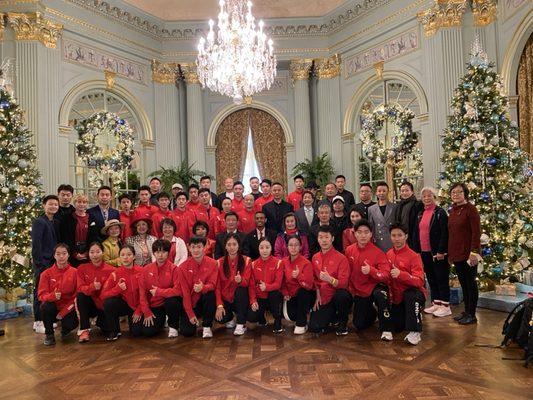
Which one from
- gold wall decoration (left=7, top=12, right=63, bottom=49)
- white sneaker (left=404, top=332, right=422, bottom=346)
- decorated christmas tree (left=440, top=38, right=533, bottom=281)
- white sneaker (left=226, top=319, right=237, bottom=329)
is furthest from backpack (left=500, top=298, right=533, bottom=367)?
gold wall decoration (left=7, top=12, right=63, bottom=49)

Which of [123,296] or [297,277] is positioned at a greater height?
[297,277]

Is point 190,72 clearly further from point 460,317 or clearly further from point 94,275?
point 460,317

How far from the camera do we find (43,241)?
501 centimetres

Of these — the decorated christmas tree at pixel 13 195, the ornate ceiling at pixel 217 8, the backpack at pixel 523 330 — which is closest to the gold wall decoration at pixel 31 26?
the decorated christmas tree at pixel 13 195

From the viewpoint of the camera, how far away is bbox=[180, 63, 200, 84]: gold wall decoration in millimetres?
11359

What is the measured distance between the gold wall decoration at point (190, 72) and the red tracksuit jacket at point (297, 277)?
7924 mm

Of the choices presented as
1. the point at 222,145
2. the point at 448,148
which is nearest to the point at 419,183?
the point at 448,148

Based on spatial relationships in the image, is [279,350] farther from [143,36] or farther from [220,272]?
[143,36]

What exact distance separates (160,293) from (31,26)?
22.4 feet

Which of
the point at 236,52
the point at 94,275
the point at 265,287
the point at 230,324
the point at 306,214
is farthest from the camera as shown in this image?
the point at 236,52

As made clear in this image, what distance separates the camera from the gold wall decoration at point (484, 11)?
7.96 metres

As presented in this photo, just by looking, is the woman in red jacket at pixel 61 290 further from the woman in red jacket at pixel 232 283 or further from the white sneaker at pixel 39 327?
the woman in red jacket at pixel 232 283

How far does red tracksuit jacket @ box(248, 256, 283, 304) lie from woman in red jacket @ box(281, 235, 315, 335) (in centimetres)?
9

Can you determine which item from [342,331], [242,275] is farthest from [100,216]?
[342,331]
